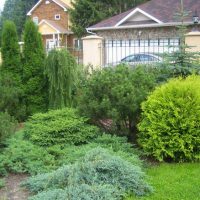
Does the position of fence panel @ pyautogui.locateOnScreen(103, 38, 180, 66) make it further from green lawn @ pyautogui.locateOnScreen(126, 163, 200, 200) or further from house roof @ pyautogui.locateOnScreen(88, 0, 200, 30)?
green lawn @ pyautogui.locateOnScreen(126, 163, 200, 200)

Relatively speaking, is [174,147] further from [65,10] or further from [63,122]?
[65,10]

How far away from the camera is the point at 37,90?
9.61m

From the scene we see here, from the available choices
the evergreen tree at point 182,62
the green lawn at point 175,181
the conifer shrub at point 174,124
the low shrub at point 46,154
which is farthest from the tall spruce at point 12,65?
the green lawn at point 175,181

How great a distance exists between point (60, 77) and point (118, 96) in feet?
9.67

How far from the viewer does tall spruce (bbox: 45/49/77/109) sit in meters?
9.09

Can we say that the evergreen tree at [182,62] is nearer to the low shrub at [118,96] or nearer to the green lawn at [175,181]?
the low shrub at [118,96]

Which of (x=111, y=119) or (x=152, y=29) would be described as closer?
(x=111, y=119)

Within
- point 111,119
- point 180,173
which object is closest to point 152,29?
point 111,119

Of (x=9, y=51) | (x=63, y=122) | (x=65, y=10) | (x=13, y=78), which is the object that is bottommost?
(x=63, y=122)

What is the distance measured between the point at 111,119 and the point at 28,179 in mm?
2139

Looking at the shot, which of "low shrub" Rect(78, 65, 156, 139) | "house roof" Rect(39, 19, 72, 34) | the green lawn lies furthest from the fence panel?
"house roof" Rect(39, 19, 72, 34)

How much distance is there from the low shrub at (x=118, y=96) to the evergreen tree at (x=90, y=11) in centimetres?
2463

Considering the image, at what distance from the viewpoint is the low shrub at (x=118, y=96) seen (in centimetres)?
645

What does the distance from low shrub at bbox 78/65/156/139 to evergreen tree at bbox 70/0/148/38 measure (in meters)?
24.6
